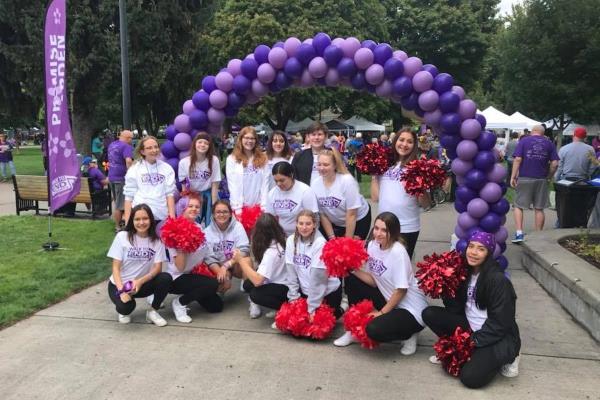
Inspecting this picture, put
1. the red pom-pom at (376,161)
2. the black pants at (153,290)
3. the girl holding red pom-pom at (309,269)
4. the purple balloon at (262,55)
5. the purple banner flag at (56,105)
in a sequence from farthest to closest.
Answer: the purple banner flag at (56,105)
the purple balloon at (262,55)
the red pom-pom at (376,161)
the black pants at (153,290)
the girl holding red pom-pom at (309,269)

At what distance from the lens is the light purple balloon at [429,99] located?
550 centimetres

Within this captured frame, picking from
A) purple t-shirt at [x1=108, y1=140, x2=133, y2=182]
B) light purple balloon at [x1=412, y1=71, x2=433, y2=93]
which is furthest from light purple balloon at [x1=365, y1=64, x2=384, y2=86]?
purple t-shirt at [x1=108, y1=140, x2=133, y2=182]

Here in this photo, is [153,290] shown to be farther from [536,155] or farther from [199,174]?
[536,155]

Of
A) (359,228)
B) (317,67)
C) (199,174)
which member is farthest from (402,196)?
(199,174)

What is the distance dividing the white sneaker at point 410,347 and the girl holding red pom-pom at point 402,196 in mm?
1034

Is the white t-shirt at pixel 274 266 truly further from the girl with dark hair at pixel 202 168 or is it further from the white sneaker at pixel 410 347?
the girl with dark hair at pixel 202 168

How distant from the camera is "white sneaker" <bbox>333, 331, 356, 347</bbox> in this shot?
4.10 metres

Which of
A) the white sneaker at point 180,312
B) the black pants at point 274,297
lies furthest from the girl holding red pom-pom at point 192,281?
the black pants at point 274,297

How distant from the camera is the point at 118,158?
8.45 meters

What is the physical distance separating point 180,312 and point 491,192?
133 inches

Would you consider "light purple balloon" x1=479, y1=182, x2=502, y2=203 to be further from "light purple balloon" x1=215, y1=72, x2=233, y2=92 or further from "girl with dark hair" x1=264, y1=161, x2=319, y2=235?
"light purple balloon" x1=215, y1=72, x2=233, y2=92

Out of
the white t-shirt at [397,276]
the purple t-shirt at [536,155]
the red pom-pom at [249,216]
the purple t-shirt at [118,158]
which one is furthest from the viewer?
the purple t-shirt at [118,158]

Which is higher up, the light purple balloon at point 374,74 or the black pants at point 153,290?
the light purple balloon at point 374,74

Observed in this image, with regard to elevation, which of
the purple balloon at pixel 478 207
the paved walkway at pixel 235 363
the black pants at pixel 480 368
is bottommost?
the paved walkway at pixel 235 363
